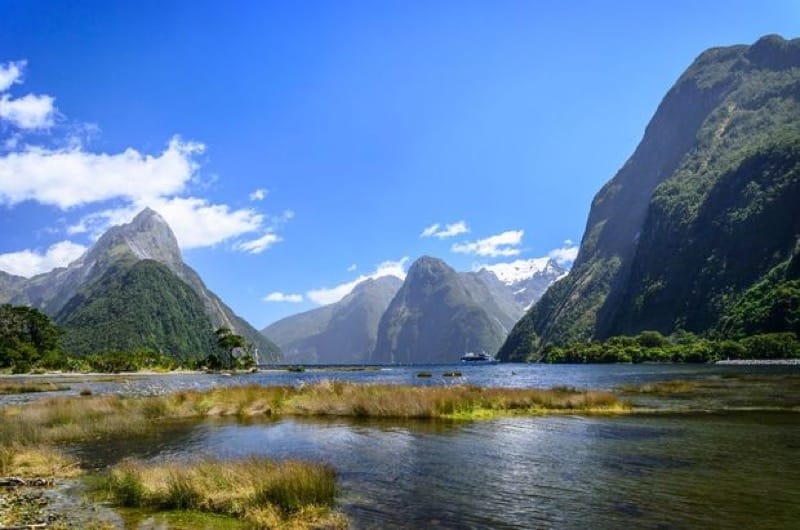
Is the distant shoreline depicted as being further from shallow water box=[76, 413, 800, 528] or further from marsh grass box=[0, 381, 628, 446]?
shallow water box=[76, 413, 800, 528]

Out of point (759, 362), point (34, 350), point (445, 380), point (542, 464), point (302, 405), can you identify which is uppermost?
point (34, 350)

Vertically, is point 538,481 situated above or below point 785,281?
below

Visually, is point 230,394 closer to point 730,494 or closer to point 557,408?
point 557,408

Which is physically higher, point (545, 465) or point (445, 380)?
point (545, 465)

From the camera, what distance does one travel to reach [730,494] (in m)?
21.7

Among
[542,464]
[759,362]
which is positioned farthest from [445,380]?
[759,362]

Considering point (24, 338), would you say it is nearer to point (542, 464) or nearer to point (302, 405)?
point (302, 405)

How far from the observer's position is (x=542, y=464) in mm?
28359

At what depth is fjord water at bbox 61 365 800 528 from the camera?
19.5 m

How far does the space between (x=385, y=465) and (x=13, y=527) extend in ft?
51.9

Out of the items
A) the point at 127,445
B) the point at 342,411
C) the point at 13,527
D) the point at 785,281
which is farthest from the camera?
the point at 785,281

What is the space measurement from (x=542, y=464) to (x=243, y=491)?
14.7m

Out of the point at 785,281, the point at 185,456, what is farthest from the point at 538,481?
the point at 785,281

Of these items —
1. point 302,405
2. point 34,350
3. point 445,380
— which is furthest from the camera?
point 34,350
